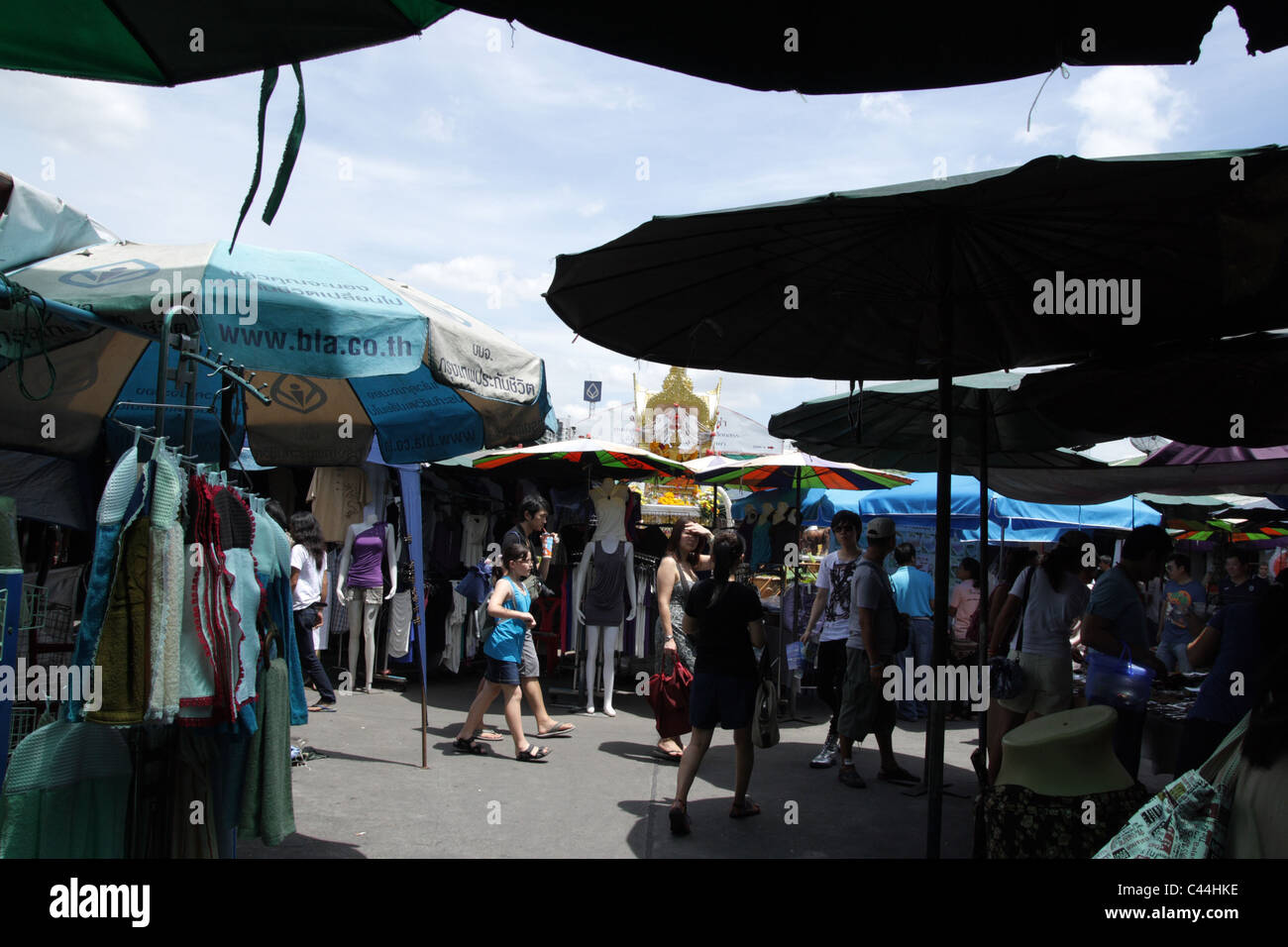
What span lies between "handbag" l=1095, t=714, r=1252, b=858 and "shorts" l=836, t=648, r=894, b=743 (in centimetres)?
448

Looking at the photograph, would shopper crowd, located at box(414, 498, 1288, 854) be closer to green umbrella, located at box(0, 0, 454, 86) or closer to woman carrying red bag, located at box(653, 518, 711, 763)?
woman carrying red bag, located at box(653, 518, 711, 763)

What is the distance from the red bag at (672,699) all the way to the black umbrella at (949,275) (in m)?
3.18

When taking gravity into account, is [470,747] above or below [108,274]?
below

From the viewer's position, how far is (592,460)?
10.6 m

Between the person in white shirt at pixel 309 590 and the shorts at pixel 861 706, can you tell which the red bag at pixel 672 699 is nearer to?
the shorts at pixel 861 706

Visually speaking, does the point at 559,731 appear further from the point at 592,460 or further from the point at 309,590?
the point at 592,460

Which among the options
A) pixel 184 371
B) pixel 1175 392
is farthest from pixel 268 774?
pixel 1175 392

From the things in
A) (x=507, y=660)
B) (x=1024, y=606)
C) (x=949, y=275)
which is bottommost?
(x=507, y=660)

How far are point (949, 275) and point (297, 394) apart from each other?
5.10m

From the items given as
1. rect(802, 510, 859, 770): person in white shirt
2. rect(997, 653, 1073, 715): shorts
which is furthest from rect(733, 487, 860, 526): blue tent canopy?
rect(997, 653, 1073, 715): shorts

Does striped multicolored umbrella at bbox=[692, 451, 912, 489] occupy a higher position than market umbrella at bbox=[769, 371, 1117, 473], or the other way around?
market umbrella at bbox=[769, 371, 1117, 473]

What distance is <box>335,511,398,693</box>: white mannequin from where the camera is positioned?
9914 mm

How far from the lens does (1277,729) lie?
2250mm
